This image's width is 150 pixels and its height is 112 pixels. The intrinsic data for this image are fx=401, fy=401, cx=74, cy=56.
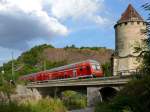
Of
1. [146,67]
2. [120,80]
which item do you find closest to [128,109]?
[146,67]

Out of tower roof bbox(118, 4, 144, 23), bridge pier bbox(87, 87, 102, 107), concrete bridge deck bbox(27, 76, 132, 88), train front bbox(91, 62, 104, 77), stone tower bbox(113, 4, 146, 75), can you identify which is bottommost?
bridge pier bbox(87, 87, 102, 107)

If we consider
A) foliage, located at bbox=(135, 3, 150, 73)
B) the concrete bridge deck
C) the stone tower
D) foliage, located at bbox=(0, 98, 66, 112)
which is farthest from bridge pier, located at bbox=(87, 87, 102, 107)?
foliage, located at bbox=(135, 3, 150, 73)

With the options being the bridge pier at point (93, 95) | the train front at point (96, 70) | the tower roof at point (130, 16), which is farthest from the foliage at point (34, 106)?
the tower roof at point (130, 16)

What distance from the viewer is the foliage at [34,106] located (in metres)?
23.1

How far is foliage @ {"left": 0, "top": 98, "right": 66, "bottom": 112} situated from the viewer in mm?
23125

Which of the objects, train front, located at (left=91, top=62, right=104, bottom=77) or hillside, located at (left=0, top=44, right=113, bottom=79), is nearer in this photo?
train front, located at (left=91, top=62, right=104, bottom=77)

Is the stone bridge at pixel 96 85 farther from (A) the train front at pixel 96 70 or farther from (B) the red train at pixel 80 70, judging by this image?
(A) the train front at pixel 96 70

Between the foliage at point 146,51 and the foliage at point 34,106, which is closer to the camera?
the foliage at point 146,51

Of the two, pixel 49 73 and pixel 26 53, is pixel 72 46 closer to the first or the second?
pixel 26 53

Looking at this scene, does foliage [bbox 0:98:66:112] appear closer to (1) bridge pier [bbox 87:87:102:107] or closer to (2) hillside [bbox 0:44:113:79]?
(1) bridge pier [bbox 87:87:102:107]

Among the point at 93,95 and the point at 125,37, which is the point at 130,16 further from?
the point at 93,95

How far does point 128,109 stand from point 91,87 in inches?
1359

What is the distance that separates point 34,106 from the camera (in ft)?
89.2

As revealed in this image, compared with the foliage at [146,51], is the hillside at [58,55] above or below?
above
